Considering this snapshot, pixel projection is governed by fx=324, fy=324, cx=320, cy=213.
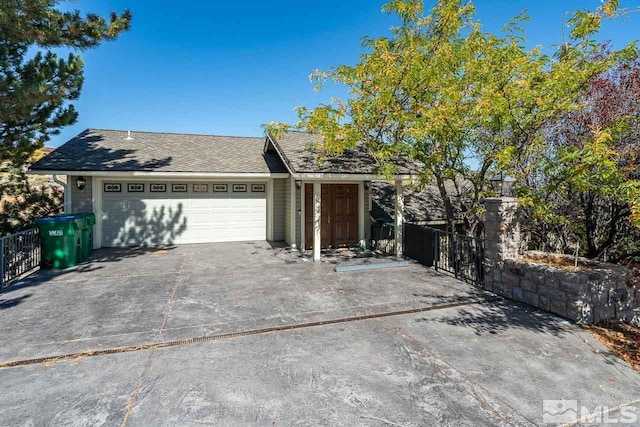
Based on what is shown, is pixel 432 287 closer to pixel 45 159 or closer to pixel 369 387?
pixel 369 387

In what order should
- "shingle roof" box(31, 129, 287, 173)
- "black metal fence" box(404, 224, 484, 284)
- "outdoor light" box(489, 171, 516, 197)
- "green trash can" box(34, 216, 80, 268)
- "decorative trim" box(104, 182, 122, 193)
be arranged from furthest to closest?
"decorative trim" box(104, 182, 122, 193) → "shingle roof" box(31, 129, 287, 173) → "green trash can" box(34, 216, 80, 268) → "black metal fence" box(404, 224, 484, 284) → "outdoor light" box(489, 171, 516, 197)

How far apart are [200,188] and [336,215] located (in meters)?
4.81

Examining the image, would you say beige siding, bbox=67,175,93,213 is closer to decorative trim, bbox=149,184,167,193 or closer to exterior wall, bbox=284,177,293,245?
decorative trim, bbox=149,184,167,193

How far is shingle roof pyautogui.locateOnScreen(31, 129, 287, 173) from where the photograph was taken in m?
9.77

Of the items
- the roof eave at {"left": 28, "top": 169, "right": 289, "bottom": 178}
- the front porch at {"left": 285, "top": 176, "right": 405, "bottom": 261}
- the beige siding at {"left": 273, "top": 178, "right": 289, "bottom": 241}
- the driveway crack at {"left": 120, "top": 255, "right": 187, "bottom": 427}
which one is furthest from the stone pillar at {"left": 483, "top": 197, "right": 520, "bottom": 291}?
the beige siding at {"left": 273, "top": 178, "right": 289, "bottom": 241}

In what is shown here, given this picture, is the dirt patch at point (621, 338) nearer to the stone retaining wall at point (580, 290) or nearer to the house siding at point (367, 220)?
the stone retaining wall at point (580, 290)

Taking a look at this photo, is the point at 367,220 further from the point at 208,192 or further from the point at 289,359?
the point at 289,359

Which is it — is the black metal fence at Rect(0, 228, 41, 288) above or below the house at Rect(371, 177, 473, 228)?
below

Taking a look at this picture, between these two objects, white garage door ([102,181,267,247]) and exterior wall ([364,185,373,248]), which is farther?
exterior wall ([364,185,373,248])

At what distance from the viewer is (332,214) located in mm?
10547

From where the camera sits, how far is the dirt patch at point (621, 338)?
3.92 meters

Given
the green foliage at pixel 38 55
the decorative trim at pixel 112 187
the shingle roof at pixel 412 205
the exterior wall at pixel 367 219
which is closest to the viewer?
the green foliage at pixel 38 55

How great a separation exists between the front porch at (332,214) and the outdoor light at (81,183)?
6.21 meters

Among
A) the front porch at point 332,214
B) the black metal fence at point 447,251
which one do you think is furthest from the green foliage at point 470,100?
the front porch at point 332,214
